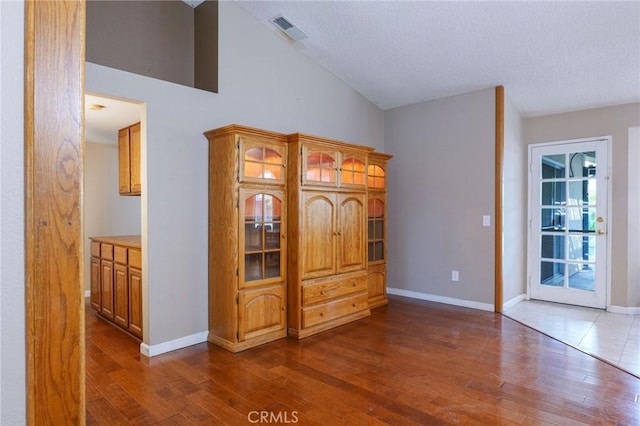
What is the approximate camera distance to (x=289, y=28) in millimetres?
3924

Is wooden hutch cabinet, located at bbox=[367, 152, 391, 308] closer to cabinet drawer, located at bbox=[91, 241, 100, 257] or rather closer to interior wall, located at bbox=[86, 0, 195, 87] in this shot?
interior wall, located at bbox=[86, 0, 195, 87]

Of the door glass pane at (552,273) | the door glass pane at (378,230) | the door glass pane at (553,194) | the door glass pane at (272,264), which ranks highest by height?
the door glass pane at (553,194)

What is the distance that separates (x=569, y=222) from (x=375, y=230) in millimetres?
2530

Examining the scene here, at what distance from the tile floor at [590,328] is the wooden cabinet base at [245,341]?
2666 millimetres

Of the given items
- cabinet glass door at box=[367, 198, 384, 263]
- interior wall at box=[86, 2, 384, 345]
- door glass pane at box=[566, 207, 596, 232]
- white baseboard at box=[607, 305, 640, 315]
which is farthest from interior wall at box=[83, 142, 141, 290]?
white baseboard at box=[607, 305, 640, 315]

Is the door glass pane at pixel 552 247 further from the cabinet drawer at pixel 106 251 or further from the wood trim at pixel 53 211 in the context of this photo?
the wood trim at pixel 53 211

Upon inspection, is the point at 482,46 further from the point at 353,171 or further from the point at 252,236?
the point at 252,236

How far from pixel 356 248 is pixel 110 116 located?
300 cm

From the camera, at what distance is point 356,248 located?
4262 mm

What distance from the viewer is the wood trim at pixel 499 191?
4.41 metres

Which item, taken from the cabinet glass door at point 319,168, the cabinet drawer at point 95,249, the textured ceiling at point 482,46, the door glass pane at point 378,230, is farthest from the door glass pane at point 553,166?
the cabinet drawer at point 95,249

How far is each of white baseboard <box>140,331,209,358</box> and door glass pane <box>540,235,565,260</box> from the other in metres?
4.41

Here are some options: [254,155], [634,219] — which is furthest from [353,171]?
[634,219]

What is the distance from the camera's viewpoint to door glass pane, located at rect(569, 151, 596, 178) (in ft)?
15.4
